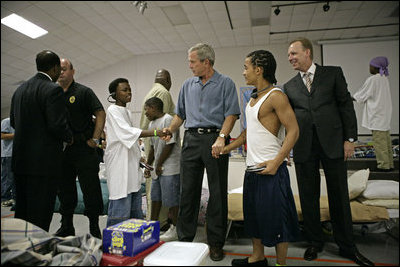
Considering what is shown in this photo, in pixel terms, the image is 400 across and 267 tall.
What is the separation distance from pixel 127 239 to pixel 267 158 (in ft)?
2.62

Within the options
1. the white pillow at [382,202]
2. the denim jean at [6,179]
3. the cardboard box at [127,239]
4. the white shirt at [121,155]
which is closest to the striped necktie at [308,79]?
the white pillow at [382,202]

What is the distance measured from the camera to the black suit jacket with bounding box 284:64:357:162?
1619 millimetres

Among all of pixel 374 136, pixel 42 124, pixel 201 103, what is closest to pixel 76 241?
pixel 42 124

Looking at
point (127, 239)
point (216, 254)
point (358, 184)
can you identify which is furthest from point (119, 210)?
point (358, 184)

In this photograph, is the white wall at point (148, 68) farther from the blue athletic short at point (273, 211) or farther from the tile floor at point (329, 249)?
the tile floor at point (329, 249)

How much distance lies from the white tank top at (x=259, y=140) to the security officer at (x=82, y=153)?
1.13 m

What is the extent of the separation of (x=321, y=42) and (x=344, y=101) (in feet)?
1.68

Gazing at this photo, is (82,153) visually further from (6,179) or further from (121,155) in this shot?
(6,179)

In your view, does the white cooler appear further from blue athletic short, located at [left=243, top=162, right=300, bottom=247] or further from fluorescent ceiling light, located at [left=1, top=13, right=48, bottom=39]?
fluorescent ceiling light, located at [left=1, top=13, right=48, bottom=39]

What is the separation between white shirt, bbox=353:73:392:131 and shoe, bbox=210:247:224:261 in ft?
4.35

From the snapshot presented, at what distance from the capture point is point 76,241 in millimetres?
961

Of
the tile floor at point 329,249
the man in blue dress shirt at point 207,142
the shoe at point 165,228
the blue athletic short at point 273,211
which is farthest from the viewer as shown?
the shoe at point 165,228

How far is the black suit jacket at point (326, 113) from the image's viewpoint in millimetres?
1619

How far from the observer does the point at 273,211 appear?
135cm
